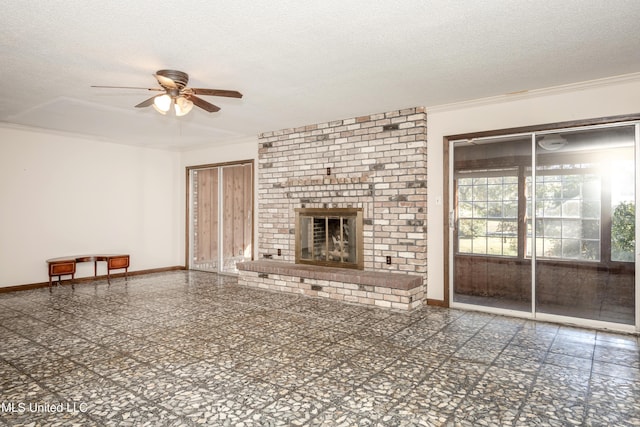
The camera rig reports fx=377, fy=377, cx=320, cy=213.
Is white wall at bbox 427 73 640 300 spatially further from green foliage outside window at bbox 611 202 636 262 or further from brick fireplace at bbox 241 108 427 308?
green foliage outside window at bbox 611 202 636 262

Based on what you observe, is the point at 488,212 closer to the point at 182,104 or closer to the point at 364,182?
the point at 364,182

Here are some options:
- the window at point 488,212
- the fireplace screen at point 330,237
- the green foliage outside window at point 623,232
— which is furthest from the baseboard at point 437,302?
the green foliage outside window at point 623,232

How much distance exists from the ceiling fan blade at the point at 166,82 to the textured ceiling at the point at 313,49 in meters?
0.16

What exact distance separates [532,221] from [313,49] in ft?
10.2

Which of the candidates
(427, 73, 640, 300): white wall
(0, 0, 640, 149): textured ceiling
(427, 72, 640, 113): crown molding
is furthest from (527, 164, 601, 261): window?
(0, 0, 640, 149): textured ceiling

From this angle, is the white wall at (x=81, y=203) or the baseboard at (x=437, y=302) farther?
the white wall at (x=81, y=203)

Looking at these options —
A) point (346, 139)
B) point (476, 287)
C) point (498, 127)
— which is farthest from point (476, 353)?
point (346, 139)

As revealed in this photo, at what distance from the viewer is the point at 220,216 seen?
7504 mm

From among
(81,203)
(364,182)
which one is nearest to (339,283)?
(364,182)

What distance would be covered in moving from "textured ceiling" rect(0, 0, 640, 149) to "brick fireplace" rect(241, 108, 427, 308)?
0.61 metres

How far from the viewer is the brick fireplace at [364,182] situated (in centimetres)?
491

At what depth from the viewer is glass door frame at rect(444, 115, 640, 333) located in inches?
147

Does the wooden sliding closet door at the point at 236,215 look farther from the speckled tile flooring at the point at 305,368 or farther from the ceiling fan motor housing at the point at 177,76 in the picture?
the ceiling fan motor housing at the point at 177,76

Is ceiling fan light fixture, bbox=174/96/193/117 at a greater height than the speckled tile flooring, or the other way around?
ceiling fan light fixture, bbox=174/96/193/117
